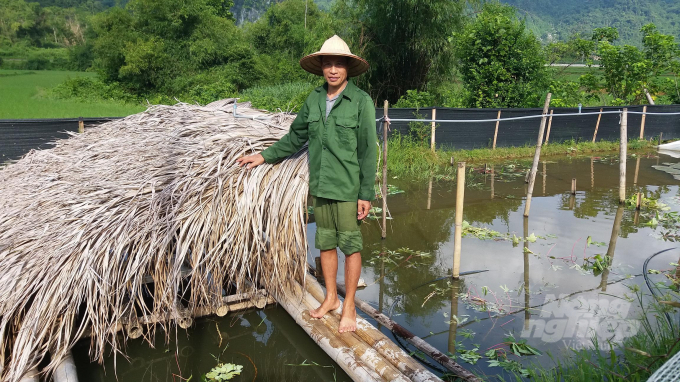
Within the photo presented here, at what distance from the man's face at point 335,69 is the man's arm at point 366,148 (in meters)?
0.20

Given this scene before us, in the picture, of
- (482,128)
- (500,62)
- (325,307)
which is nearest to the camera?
(325,307)

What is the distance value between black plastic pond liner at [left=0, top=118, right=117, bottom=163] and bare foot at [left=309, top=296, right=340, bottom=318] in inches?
208

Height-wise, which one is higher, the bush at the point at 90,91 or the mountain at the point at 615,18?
the mountain at the point at 615,18

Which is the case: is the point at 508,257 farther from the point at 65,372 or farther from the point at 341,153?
the point at 65,372

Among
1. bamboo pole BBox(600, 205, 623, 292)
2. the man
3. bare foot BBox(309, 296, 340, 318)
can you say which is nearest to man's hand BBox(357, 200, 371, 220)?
the man

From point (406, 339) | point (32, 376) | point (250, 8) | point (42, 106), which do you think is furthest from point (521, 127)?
point (250, 8)

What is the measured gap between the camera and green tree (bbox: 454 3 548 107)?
11.3m

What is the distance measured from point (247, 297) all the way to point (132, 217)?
958mm

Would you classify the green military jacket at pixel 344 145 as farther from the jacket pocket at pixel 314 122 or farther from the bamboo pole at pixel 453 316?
the bamboo pole at pixel 453 316

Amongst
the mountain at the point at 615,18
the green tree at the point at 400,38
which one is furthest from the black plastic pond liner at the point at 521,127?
the mountain at the point at 615,18

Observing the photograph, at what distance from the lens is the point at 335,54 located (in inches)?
109

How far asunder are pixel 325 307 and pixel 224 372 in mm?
711

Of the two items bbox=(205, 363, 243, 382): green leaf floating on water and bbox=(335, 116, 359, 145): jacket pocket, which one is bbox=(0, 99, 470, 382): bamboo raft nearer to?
bbox=(205, 363, 243, 382): green leaf floating on water

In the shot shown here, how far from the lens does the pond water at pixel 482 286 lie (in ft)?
10.1
